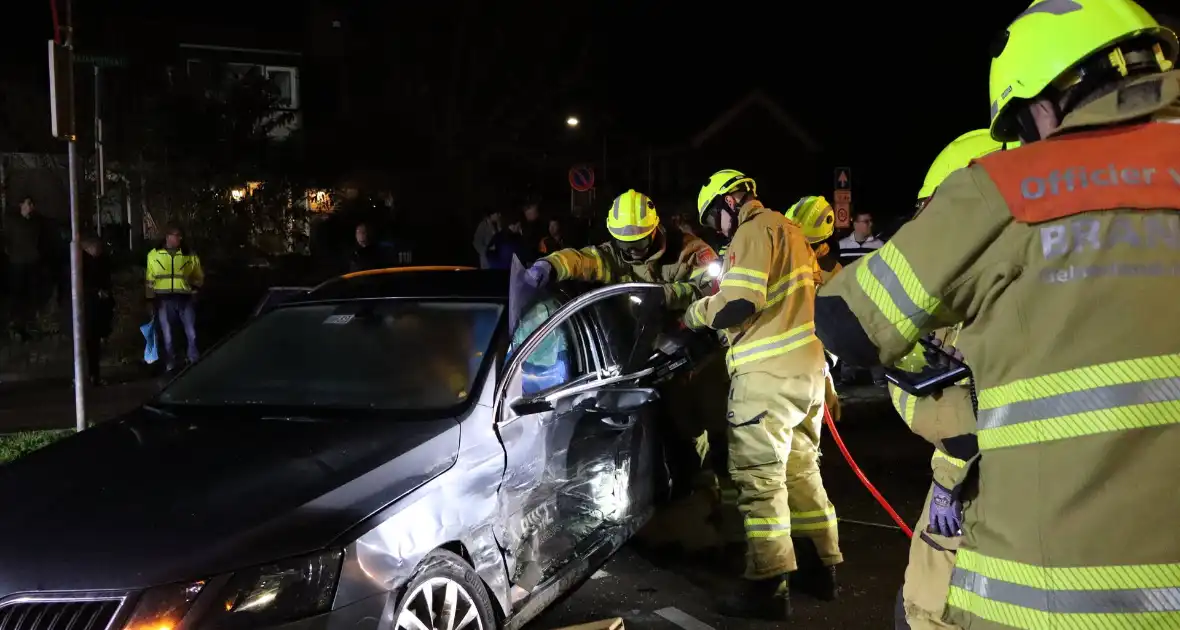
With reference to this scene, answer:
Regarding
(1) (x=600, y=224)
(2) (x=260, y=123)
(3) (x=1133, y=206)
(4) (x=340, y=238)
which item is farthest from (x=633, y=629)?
(1) (x=600, y=224)

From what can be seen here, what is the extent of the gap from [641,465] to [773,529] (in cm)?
69

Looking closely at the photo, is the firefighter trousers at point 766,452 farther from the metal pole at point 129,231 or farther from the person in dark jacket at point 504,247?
the metal pole at point 129,231

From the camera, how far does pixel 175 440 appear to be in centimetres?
323

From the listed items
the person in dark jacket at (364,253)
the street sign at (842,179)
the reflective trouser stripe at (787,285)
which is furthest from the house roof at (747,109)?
the reflective trouser stripe at (787,285)

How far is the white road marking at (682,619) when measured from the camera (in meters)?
4.09

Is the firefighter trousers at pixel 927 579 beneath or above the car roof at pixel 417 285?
beneath

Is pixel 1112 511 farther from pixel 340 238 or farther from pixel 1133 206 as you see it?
pixel 340 238

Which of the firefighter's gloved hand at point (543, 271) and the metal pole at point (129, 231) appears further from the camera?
the metal pole at point (129, 231)

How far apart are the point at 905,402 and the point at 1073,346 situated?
2.72ft

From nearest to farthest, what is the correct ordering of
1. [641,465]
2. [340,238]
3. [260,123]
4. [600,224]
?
[641,465], [260,123], [340,238], [600,224]

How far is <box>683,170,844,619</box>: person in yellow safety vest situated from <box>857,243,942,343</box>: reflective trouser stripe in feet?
7.50

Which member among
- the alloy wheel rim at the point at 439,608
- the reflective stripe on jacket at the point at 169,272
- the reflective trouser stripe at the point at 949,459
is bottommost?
the alloy wheel rim at the point at 439,608

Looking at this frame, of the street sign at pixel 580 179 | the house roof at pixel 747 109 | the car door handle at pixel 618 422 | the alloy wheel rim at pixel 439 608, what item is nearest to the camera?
the alloy wheel rim at pixel 439 608

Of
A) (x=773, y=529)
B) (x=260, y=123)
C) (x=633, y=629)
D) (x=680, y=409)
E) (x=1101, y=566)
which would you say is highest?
(x=260, y=123)
